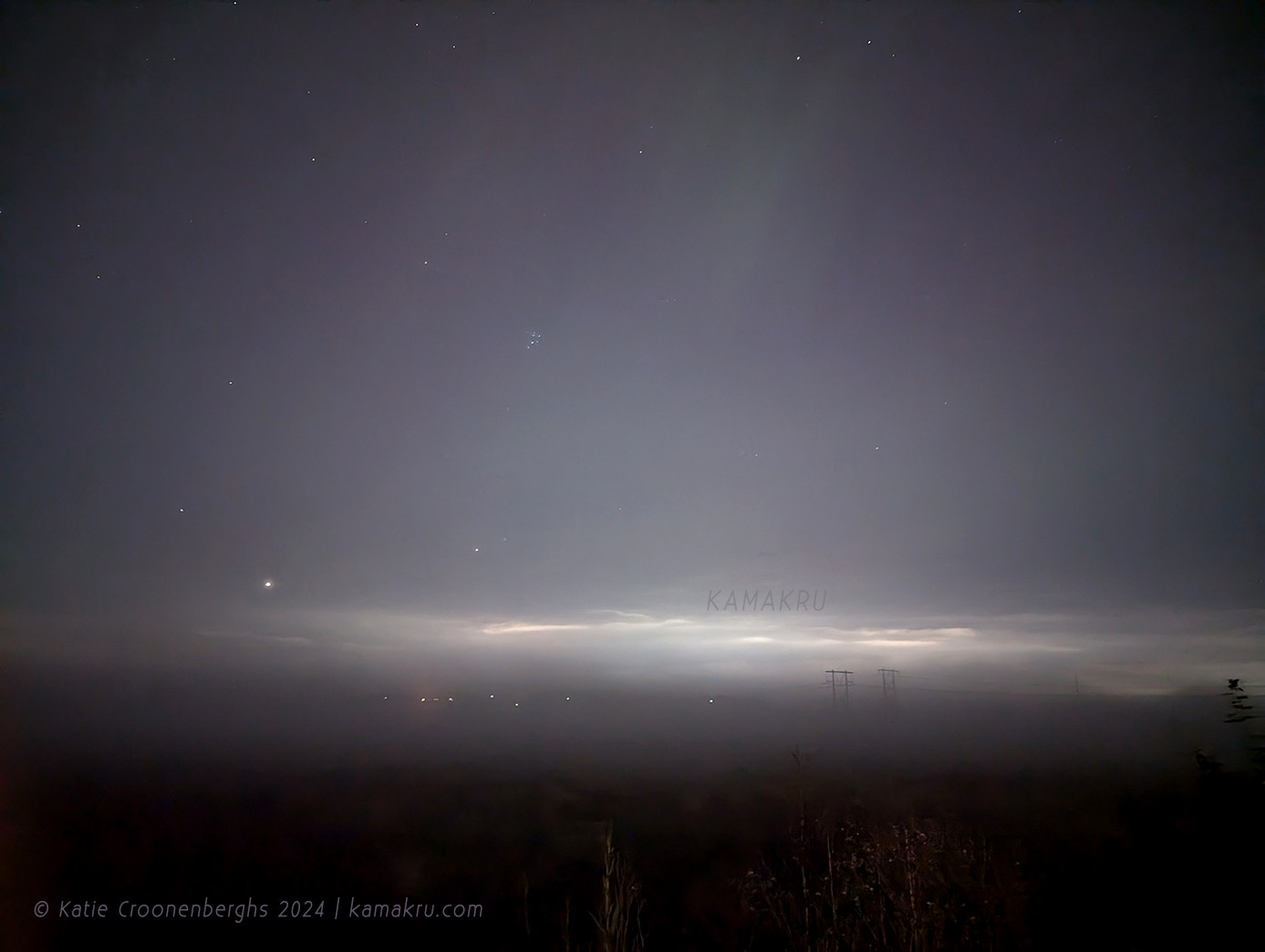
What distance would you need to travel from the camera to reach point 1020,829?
22984 millimetres

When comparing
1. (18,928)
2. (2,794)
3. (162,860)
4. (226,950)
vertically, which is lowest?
(162,860)

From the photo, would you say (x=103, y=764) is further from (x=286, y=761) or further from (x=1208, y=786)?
(x=1208, y=786)

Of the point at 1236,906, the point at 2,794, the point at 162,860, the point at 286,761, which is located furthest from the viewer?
the point at 286,761

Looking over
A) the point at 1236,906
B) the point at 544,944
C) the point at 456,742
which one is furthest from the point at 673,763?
the point at 1236,906

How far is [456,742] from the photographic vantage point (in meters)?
48.6

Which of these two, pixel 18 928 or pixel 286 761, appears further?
pixel 286 761

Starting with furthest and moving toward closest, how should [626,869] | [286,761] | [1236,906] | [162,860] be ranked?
1. [286,761]
2. [162,860]
3. [1236,906]
4. [626,869]

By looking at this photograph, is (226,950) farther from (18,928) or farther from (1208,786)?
(1208,786)

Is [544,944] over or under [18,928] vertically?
under

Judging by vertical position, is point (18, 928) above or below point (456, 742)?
above

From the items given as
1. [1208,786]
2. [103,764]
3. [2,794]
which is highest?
[1208,786]

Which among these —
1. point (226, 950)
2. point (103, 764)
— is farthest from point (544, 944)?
point (103, 764)

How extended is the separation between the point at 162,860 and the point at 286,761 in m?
10.9

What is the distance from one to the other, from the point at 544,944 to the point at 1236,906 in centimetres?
2290
